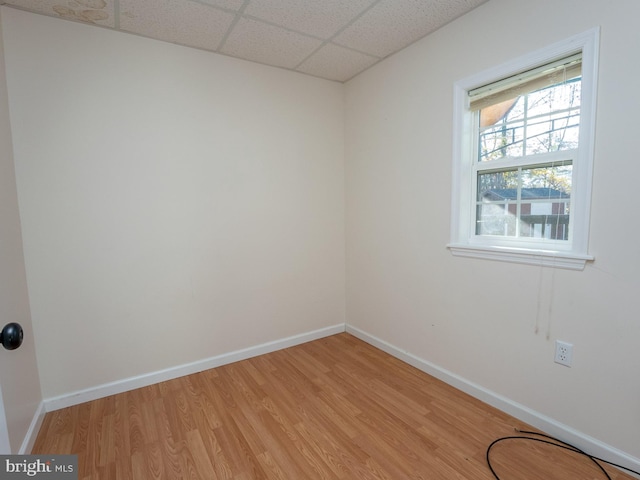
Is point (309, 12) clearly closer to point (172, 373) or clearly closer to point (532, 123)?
point (532, 123)

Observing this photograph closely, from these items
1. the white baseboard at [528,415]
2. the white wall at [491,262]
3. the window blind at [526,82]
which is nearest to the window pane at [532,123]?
the window blind at [526,82]

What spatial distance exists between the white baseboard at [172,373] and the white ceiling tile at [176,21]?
2.51 meters

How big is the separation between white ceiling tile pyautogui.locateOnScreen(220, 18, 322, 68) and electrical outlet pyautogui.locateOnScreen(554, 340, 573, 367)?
260 centimetres

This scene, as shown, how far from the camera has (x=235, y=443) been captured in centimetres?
180

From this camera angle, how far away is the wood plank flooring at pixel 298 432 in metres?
1.60

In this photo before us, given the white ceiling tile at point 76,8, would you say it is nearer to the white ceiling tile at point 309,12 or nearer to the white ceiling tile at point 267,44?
the white ceiling tile at point 267,44

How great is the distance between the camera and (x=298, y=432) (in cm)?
188

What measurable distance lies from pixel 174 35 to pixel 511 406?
11.2 ft

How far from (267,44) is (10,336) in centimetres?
239

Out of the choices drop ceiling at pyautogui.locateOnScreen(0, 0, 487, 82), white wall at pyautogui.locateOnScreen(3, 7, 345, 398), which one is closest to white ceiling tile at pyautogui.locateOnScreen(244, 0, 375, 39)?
drop ceiling at pyautogui.locateOnScreen(0, 0, 487, 82)

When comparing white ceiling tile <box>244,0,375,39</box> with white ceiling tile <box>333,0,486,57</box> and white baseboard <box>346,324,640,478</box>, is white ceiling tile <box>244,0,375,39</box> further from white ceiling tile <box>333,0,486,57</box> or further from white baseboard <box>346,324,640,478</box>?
white baseboard <box>346,324,640,478</box>

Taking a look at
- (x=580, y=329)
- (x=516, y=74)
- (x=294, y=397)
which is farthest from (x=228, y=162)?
(x=580, y=329)

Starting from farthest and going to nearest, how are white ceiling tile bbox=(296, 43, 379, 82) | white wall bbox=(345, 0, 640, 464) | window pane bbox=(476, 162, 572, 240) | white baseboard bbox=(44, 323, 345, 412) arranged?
white ceiling tile bbox=(296, 43, 379, 82)
white baseboard bbox=(44, 323, 345, 412)
window pane bbox=(476, 162, 572, 240)
white wall bbox=(345, 0, 640, 464)

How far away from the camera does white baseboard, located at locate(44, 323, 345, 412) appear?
84.9 inches
